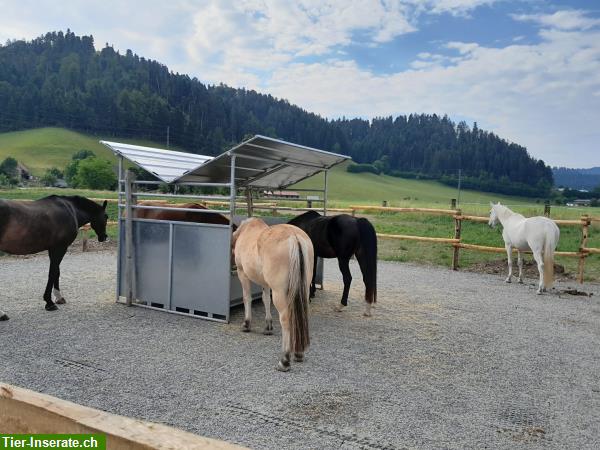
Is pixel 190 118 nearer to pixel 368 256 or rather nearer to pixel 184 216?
pixel 184 216

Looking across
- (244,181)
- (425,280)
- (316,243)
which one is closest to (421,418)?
(316,243)

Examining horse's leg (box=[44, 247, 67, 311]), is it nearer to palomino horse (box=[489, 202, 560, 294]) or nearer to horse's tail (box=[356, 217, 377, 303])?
horse's tail (box=[356, 217, 377, 303])

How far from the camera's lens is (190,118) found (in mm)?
74688

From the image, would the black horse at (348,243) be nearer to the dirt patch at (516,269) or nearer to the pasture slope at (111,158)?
the dirt patch at (516,269)

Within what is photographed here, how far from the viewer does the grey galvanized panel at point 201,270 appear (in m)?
5.49

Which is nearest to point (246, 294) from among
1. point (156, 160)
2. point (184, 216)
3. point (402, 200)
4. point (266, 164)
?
point (184, 216)

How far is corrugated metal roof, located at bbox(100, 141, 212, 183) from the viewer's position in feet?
19.3

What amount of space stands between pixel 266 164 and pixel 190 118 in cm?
7297

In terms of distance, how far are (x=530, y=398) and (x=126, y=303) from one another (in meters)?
5.22

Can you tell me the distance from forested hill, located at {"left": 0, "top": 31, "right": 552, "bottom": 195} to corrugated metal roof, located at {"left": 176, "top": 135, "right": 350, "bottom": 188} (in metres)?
64.6

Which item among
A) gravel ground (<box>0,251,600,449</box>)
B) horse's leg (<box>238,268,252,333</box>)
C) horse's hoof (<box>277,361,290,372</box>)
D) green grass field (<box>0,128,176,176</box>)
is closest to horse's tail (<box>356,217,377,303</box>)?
gravel ground (<box>0,251,600,449</box>)

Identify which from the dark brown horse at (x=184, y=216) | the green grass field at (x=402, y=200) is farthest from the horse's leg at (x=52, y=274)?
the green grass field at (x=402, y=200)

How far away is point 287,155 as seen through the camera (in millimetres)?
6121

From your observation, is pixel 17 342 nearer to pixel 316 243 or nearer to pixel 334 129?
pixel 316 243
